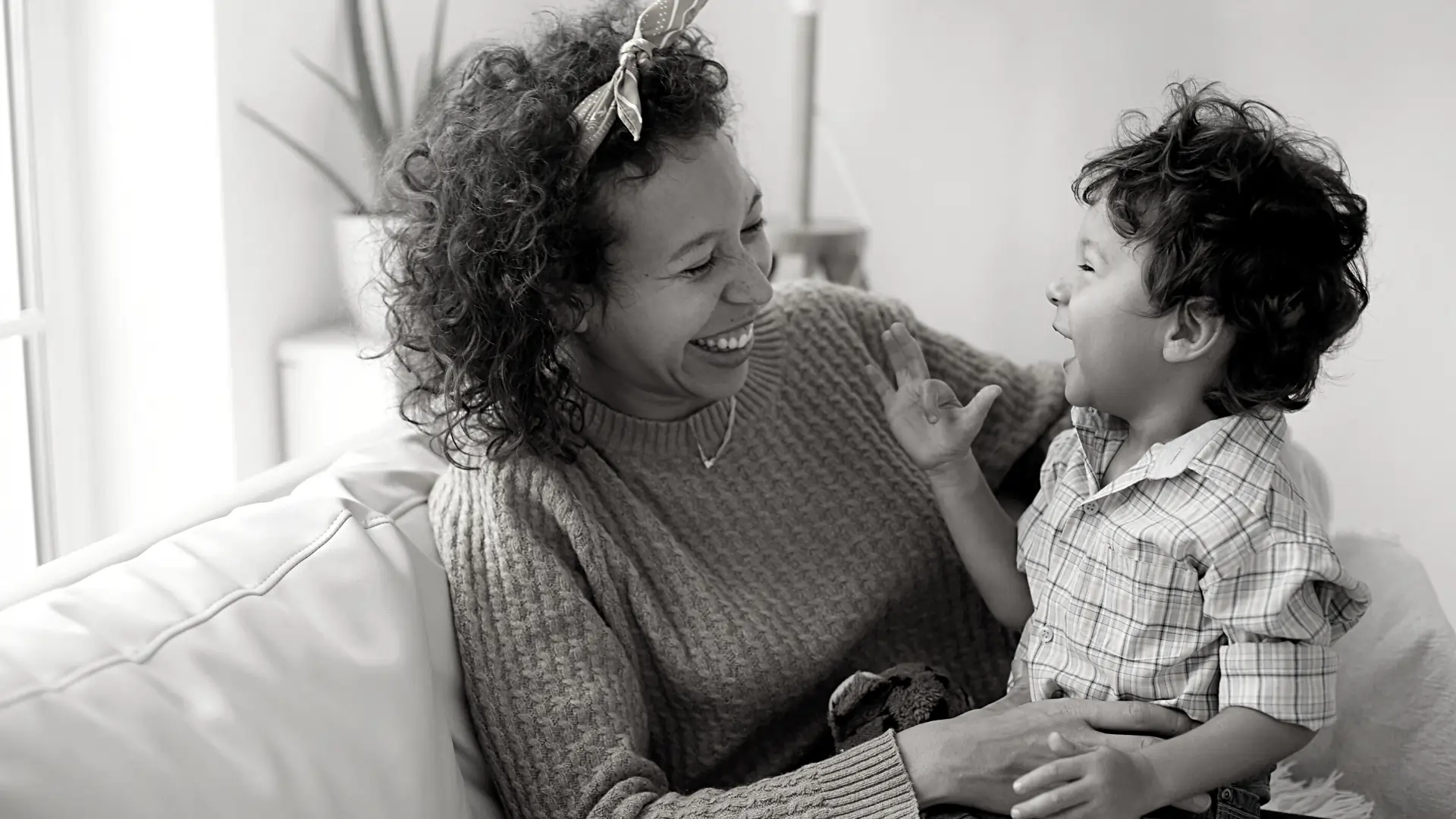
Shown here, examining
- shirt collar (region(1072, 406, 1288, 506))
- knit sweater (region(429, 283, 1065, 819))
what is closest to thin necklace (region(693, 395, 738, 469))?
knit sweater (region(429, 283, 1065, 819))

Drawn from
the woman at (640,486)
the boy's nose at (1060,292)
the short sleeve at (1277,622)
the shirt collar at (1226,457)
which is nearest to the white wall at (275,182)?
the woman at (640,486)

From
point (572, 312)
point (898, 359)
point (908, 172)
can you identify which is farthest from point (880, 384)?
point (908, 172)

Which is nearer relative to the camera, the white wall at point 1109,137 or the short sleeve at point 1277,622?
the short sleeve at point 1277,622

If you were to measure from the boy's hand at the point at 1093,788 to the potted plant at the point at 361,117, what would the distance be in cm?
155

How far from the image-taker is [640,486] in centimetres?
151

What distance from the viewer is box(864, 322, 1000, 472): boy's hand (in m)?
1.50

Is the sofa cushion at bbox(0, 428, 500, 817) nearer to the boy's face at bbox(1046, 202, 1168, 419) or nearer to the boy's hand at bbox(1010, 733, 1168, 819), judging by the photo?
the boy's hand at bbox(1010, 733, 1168, 819)

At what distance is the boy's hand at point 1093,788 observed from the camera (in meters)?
1.19

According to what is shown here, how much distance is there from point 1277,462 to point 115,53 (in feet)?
6.82

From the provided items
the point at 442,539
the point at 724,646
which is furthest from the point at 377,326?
the point at 724,646

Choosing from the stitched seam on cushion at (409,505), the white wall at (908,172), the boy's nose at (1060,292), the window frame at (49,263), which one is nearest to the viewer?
the boy's nose at (1060,292)

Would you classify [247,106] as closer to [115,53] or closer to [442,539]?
[115,53]

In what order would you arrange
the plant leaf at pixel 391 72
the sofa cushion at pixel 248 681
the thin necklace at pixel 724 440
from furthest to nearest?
1. the plant leaf at pixel 391 72
2. the thin necklace at pixel 724 440
3. the sofa cushion at pixel 248 681

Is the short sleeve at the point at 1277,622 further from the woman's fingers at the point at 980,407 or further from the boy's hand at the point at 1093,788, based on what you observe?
the woman's fingers at the point at 980,407
